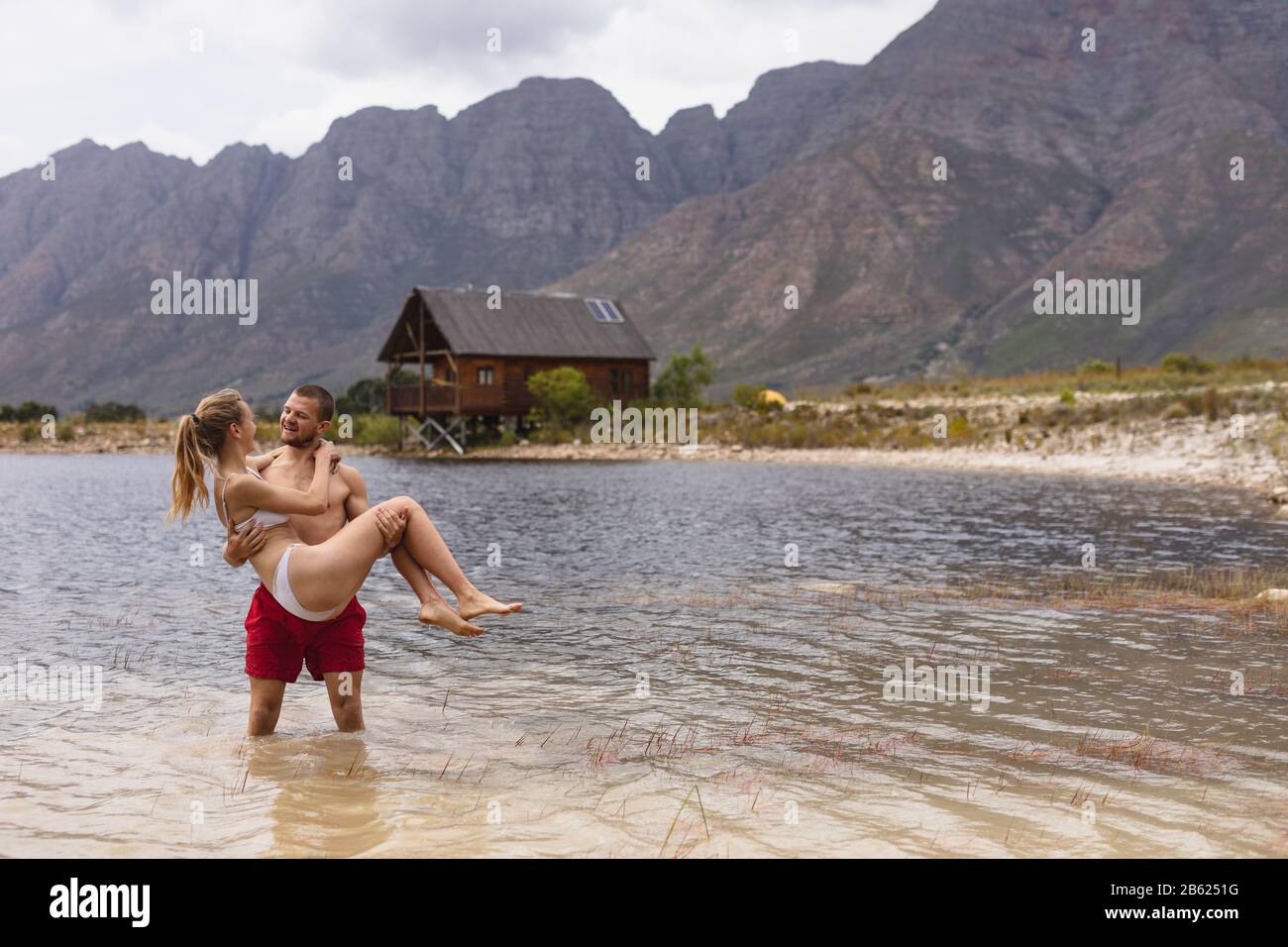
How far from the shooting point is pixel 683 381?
195 ft

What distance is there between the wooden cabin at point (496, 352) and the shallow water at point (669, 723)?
37283mm

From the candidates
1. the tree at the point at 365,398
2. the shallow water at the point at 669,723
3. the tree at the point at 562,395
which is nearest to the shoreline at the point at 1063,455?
the tree at the point at 562,395

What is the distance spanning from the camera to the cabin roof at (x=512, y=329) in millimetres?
53344

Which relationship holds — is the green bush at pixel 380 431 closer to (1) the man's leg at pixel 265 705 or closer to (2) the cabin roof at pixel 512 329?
(2) the cabin roof at pixel 512 329

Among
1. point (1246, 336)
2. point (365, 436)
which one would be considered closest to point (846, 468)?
point (365, 436)

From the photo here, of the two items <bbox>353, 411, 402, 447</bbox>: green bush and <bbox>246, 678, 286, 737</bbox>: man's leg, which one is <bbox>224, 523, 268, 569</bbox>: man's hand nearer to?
<bbox>246, 678, 286, 737</bbox>: man's leg

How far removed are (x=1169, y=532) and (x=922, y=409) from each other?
107ft

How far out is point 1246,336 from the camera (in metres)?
103

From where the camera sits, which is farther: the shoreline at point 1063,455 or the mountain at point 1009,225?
the mountain at point 1009,225

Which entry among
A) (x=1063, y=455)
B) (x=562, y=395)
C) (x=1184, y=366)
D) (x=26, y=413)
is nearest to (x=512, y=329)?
(x=562, y=395)

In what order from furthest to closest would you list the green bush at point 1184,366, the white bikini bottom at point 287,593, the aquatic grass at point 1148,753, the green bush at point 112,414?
1. the green bush at point 112,414
2. the green bush at point 1184,366
3. the aquatic grass at point 1148,753
4. the white bikini bottom at point 287,593

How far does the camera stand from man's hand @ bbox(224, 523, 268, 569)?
603 cm

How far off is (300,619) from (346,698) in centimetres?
92
